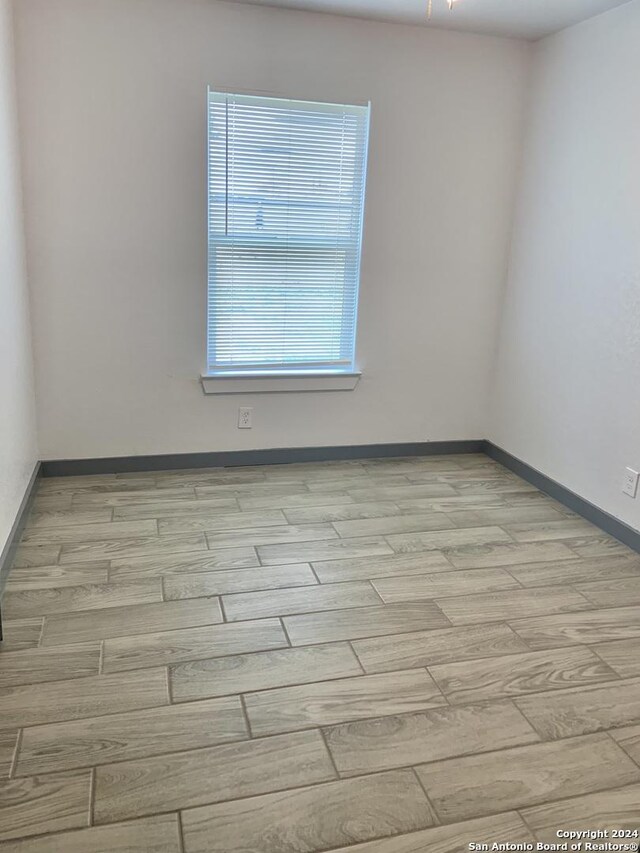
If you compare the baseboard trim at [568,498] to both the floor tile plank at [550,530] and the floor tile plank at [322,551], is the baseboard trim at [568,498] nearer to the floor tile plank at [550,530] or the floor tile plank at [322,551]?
the floor tile plank at [550,530]

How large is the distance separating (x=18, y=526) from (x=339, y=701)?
5.22 ft

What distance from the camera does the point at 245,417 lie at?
3.72m

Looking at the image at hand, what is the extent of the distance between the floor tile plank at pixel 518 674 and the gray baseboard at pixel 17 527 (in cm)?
156

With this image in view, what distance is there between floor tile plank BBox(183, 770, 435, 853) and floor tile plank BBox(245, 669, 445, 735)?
228mm

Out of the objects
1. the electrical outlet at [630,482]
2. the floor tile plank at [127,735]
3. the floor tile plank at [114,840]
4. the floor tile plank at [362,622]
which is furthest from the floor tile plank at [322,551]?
the floor tile plank at [114,840]

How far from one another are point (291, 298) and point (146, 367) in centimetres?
86

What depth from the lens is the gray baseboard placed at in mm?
2435

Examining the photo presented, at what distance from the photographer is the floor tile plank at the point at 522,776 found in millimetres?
1610

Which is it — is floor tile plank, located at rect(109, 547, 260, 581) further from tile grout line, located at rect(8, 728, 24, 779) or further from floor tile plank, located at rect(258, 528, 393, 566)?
tile grout line, located at rect(8, 728, 24, 779)

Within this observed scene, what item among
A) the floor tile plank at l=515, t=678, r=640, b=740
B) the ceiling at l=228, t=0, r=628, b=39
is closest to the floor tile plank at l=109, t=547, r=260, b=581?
the floor tile plank at l=515, t=678, r=640, b=740

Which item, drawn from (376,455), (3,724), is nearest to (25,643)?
(3,724)

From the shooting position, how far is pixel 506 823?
155cm

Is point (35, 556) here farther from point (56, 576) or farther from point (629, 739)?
point (629, 739)

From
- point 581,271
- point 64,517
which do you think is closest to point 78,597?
point 64,517
